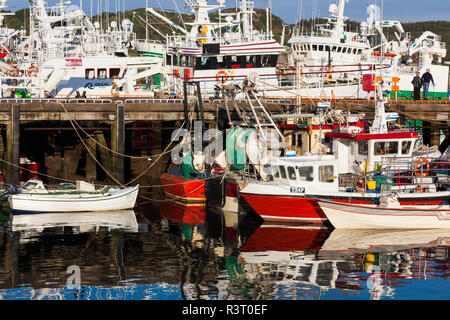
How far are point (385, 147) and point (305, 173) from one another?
423 centimetres

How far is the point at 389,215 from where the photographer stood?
27359 mm

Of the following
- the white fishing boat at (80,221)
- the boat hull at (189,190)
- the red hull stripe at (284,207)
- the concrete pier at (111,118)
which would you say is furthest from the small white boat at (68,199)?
the red hull stripe at (284,207)

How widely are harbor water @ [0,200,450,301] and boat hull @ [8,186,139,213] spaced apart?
0.58m

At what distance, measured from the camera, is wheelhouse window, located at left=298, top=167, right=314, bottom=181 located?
1134 inches

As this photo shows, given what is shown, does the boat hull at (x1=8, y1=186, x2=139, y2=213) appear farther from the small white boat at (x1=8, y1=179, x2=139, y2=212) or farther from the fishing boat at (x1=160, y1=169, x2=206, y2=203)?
the fishing boat at (x1=160, y1=169, x2=206, y2=203)

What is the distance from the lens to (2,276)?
2088cm

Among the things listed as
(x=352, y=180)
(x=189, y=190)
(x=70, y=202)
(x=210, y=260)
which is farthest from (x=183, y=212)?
(x=210, y=260)

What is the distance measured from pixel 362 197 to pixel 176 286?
10893 mm

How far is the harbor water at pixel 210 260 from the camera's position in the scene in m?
19.2

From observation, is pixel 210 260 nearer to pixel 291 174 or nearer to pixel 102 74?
pixel 291 174

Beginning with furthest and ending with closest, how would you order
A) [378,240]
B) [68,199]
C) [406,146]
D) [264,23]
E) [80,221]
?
[264,23] < [68,199] < [406,146] < [80,221] < [378,240]
